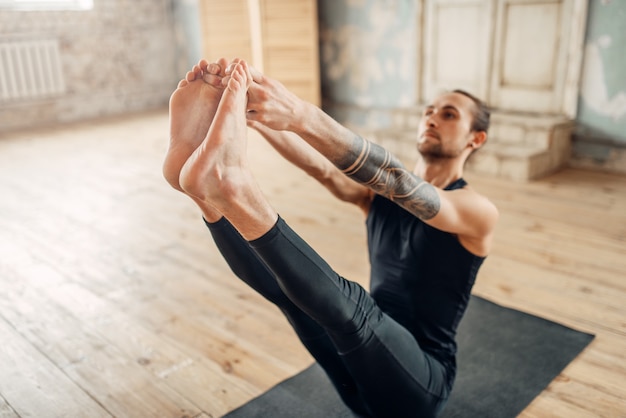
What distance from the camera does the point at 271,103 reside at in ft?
3.78

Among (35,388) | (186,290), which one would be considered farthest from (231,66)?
(186,290)

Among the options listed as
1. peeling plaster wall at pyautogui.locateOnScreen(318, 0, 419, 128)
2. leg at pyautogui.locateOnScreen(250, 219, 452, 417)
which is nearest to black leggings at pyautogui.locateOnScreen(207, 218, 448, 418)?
leg at pyautogui.locateOnScreen(250, 219, 452, 417)

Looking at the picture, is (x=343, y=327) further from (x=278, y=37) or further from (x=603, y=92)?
(x=278, y=37)

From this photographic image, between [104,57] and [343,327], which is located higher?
[104,57]

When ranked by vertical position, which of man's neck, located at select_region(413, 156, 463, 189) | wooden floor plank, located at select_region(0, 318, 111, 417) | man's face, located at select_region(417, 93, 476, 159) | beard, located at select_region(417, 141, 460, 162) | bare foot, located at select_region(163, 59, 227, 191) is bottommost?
wooden floor plank, located at select_region(0, 318, 111, 417)

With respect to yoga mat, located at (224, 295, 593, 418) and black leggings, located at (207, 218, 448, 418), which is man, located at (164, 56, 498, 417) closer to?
black leggings, located at (207, 218, 448, 418)

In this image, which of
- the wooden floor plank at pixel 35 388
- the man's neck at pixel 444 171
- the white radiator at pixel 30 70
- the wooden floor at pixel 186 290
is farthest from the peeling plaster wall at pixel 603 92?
the white radiator at pixel 30 70

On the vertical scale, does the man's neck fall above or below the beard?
below

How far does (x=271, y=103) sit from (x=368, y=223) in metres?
0.53

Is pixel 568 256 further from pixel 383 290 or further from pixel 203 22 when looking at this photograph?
pixel 203 22

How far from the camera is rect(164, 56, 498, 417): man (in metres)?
1.06

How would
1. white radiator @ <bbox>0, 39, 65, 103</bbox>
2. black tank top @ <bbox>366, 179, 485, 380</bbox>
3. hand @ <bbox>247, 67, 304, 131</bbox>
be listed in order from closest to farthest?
hand @ <bbox>247, 67, 304, 131</bbox> → black tank top @ <bbox>366, 179, 485, 380</bbox> → white radiator @ <bbox>0, 39, 65, 103</bbox>

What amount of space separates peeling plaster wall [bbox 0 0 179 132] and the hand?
5349 mm

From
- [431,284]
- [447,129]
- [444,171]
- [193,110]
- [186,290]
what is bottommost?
[186,290]
